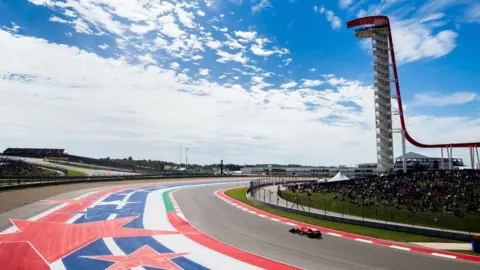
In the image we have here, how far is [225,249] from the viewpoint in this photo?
15828 millimetres

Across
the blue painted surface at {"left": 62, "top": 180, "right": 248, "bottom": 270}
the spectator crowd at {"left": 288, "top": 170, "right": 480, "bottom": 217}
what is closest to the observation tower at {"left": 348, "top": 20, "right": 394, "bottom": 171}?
the spectator crowd at {"left": 288, "top": 170, "right": 480, "bottom": 217}

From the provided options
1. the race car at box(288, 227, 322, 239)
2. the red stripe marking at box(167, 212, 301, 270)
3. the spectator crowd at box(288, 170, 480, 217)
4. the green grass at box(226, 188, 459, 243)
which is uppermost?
the spectator crowd at box(288, 170, 480, 217)

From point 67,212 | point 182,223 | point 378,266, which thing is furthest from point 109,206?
point 378,266

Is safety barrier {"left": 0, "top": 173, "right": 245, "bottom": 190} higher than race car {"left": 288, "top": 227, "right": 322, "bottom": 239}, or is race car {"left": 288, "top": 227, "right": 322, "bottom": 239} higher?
safety barrier {"left": 0, "top": 173, "right": 245, "bottom": 190}

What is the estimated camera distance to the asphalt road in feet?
44.5

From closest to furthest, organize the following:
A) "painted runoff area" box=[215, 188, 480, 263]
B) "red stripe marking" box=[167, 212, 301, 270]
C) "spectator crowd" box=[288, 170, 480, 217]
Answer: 1. "red stripe marking" box=[167, 212, 301, 270]
2. "painted runoff area" box=[215, 188, 480, 263]
3. "spectator crowd" box=[288, 170, 480, 217]

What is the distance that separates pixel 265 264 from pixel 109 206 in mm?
19278

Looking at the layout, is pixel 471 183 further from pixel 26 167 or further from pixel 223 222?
pixel 26 167

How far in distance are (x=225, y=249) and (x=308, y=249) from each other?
382cm

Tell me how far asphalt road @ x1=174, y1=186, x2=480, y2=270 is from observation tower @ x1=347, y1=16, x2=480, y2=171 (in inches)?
1816

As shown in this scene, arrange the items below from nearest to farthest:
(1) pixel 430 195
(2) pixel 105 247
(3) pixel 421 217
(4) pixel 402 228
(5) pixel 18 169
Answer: (2) pixel 105 247 → (3) pixel 421 217 → (4) pixel 402 228 → (1) pixel 430 195 → (5) pixel 18 169

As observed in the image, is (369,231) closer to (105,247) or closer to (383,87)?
(105,247)

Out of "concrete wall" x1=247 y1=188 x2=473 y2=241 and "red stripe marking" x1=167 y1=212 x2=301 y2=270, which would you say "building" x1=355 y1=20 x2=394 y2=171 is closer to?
"concrete wall" x1=247 y1=188 x2=473 y2=241

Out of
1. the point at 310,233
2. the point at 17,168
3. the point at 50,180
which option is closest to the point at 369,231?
the point at 310,233
